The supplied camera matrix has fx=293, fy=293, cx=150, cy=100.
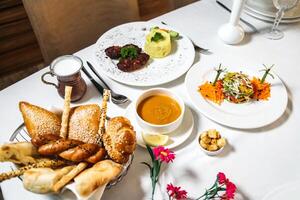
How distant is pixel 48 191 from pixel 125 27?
0.74 m

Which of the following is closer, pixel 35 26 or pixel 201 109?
pixel 201 109

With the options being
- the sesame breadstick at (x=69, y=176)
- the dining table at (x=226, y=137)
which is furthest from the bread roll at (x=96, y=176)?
the dining table at (x=226, y=137)

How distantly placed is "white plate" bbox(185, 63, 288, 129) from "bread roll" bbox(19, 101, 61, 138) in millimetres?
412

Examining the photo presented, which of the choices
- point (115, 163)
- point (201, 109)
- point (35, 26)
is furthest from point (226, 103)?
point (35, 26)

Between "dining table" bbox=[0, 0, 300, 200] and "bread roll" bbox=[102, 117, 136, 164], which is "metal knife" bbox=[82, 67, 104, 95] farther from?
"bread roll" bbox=[102, 117, 136, 164]

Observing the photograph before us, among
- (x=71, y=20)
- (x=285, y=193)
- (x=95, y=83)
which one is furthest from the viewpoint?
(x=71, y=20)

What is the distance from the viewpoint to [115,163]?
66 cm

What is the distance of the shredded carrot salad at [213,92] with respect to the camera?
92 cm

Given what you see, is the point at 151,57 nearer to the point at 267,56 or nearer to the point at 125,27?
the point at 125,27

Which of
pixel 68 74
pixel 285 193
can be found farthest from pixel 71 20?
pixel 285 193

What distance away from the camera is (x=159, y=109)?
2.78 feet

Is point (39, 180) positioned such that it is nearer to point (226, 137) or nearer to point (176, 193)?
point (176, 193)

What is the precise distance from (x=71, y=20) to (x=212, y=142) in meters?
0.86

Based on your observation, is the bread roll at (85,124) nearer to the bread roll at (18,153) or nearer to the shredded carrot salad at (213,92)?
the bread roll at (18,153)
